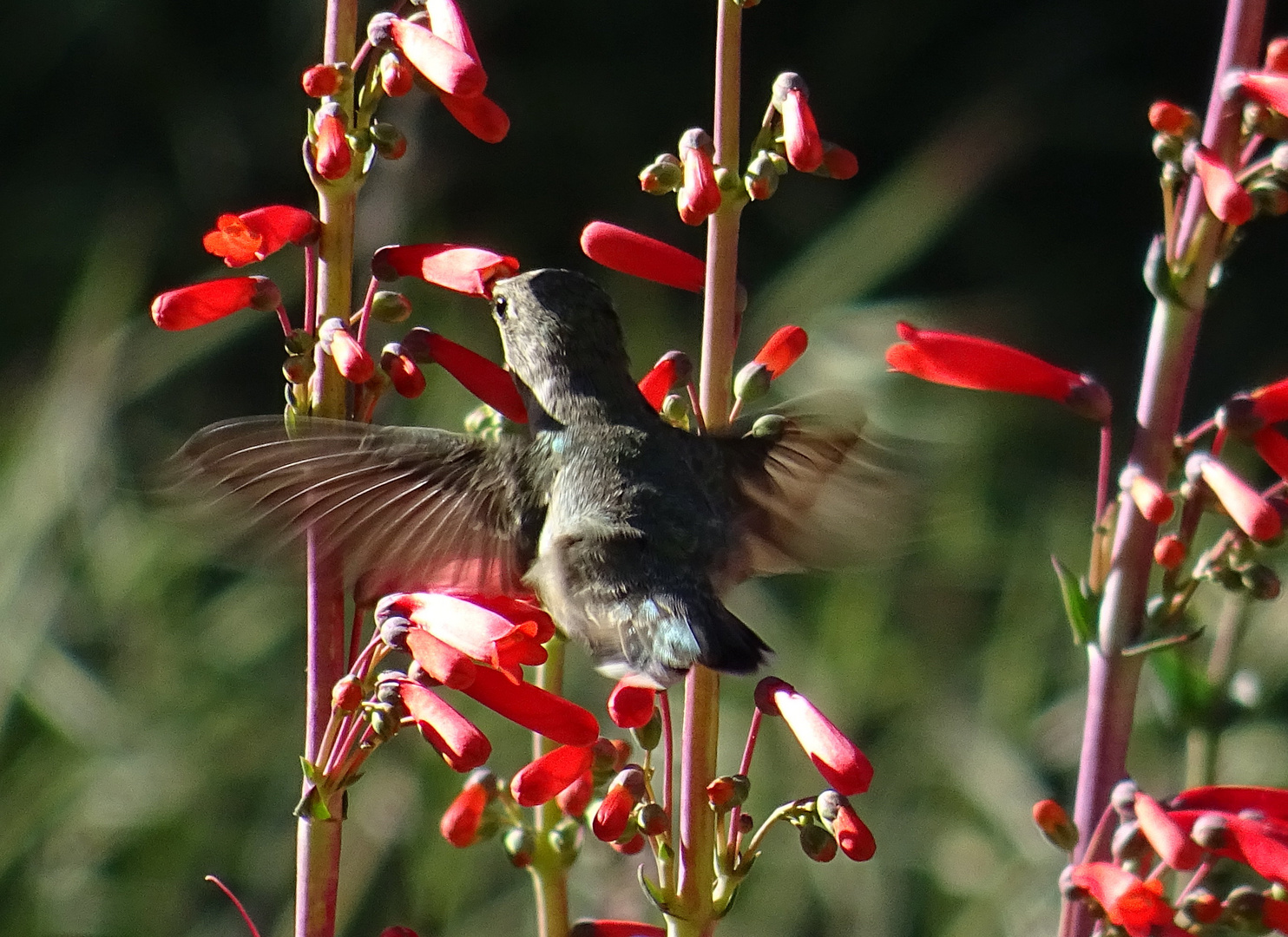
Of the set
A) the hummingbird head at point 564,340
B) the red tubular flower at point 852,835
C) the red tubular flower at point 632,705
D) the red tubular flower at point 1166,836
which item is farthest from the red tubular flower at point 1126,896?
the hummingbird head at point 564,340

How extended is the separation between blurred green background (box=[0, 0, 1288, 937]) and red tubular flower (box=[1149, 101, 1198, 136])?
504mm

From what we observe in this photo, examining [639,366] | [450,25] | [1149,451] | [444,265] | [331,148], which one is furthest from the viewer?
[639,366]

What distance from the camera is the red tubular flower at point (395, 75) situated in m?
1.55

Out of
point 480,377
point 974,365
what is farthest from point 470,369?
point 974,365

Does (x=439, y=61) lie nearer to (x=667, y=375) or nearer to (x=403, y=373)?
(x=403, y=373)

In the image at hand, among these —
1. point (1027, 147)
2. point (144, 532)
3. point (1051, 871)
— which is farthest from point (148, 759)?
point (1027, 147)

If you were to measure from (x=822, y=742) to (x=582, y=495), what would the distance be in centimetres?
60

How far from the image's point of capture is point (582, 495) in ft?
6.76

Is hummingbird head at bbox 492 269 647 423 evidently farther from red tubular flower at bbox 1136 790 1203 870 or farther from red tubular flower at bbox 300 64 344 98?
red tubular flower at bbox 1136 790 1203 870

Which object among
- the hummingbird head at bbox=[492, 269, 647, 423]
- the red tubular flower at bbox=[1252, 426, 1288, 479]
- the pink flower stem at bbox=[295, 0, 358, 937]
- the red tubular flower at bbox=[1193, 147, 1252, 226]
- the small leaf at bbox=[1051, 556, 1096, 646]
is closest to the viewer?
the pink flower stem at bbox=[295, 0, 358, 937]

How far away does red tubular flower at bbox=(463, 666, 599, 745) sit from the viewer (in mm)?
1540

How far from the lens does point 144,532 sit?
4.48m

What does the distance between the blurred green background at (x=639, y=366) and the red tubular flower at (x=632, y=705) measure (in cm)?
41

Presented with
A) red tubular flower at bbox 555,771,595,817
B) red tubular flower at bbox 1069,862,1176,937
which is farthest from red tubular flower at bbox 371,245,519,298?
red tubular flower at bbox 1069,862,1176,937
